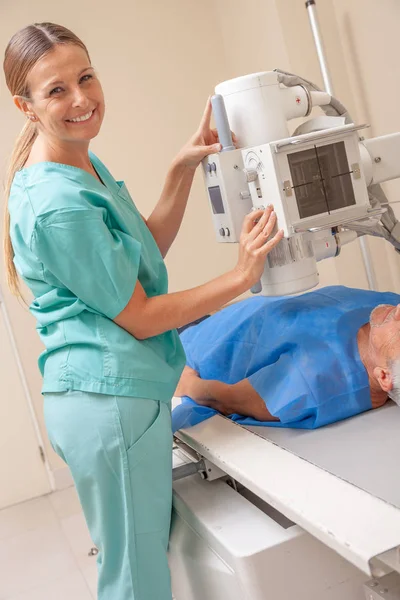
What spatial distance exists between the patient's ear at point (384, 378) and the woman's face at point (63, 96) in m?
0.79

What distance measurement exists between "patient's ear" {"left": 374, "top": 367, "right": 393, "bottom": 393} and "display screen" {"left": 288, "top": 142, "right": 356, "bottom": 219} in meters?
0.36

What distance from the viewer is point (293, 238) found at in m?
1.51

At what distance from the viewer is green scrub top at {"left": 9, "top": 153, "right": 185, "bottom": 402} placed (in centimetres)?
135

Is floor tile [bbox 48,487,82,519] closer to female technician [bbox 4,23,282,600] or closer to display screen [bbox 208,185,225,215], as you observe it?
female technician [bbox 4,23,282,600]

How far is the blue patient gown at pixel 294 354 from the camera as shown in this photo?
1567mm

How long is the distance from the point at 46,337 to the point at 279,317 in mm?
604

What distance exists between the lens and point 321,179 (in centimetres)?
146

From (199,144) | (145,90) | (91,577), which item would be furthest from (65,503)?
(199,144)

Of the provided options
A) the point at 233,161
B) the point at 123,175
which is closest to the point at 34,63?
the point at 233,161

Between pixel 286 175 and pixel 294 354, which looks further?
pixel 294 354

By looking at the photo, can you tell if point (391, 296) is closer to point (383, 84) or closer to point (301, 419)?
point (301, 419)

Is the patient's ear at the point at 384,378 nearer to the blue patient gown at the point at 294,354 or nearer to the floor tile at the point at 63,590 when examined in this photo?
the blue patient gown at the point at 294,354

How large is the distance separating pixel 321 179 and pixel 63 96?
540mm

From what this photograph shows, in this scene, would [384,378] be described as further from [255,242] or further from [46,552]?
[46,552]
